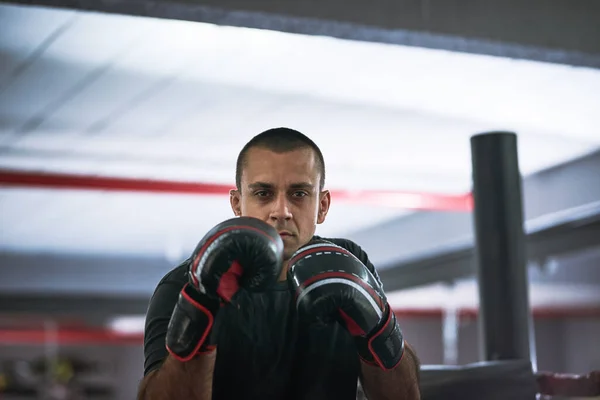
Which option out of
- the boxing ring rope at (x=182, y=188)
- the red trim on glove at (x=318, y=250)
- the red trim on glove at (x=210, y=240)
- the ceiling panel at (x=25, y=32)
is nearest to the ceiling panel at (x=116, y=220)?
the boxing ring rope at (x=182, y=188)

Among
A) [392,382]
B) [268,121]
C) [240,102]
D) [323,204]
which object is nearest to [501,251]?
[323,204]

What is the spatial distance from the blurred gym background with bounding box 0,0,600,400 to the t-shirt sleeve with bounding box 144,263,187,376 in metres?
1.12

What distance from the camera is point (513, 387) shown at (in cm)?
247

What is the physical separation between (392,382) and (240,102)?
3219 mm

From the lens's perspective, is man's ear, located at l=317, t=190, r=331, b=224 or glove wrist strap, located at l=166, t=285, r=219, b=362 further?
man's ear, located at l=317, t=190, r=331, b=224

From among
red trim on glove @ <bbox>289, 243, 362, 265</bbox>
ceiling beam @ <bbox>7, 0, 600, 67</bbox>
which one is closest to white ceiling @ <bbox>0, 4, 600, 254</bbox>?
ceiling beam @ <bbox>7, 0, 600, 67</bbox>

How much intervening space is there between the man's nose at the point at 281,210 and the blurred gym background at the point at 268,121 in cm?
108

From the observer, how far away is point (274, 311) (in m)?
1.82

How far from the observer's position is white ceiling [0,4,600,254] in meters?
3.91

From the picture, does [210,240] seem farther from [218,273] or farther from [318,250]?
[318,250]

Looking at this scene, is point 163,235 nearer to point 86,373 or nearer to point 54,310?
point 54,310

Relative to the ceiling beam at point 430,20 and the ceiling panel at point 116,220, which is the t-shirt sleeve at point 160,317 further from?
the ceiling panel at point 116,220

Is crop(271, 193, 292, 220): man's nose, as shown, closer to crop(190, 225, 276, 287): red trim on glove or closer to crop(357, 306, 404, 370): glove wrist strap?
crop(190, 225, 276, 287): red trim on glove

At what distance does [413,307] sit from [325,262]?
42.3 feet
